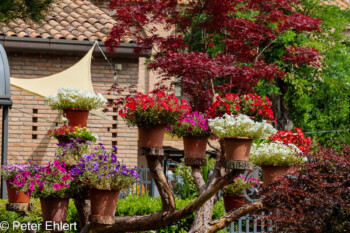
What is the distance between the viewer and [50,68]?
14117 millimetres

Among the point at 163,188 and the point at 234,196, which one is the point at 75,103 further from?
the point at 234,196

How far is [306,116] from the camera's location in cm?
1980

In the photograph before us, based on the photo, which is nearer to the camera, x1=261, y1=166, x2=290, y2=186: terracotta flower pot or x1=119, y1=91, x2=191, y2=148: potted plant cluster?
x1=119, y1=91, x2=191, y2=148: potted plant cluster

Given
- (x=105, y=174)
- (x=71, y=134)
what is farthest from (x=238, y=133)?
(x=71, y=134)

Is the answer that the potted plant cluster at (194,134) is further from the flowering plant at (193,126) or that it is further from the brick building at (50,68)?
the brick building at (50,68)

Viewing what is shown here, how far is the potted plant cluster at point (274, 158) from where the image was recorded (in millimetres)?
7461

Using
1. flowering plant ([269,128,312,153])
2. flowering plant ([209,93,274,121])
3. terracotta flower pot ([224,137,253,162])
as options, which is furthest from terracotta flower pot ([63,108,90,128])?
flowering plant ([269,128,312,153])

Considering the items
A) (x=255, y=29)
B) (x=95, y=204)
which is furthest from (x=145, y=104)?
(x=255, y=29)

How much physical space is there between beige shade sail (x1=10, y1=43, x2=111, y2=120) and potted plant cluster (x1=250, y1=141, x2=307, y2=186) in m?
5.32

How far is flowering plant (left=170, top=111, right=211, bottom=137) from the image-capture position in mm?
6879

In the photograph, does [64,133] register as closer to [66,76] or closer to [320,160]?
[320,160]

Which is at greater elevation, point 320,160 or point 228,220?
point 320,160

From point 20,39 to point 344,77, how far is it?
34.9 ft

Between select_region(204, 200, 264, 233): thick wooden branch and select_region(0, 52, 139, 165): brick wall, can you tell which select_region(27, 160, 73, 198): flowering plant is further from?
select_region(0, 52, 139, 165): brick wall
